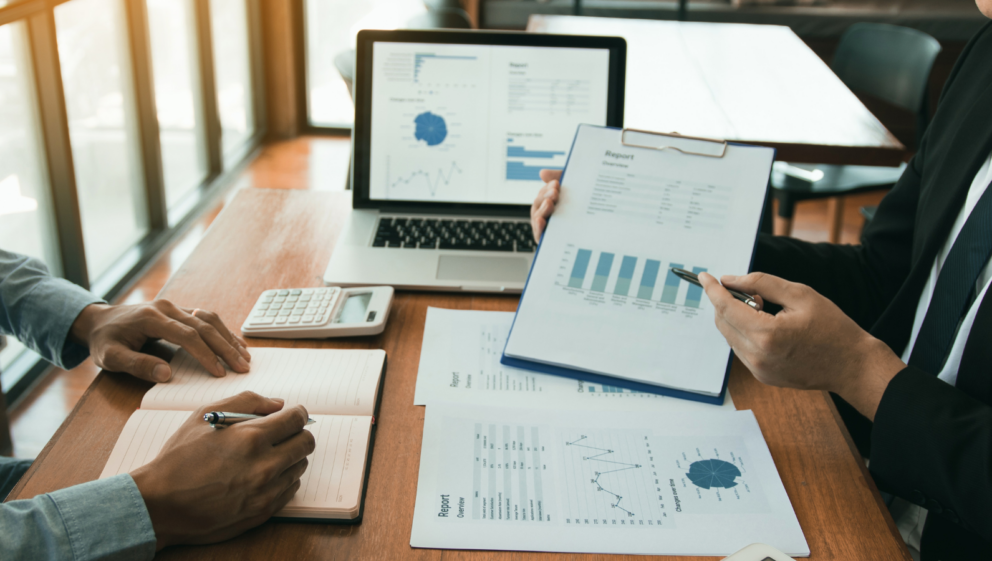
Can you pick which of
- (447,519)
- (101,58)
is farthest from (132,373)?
(101,58)

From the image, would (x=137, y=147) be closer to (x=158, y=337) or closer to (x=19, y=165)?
(x=19, y=165)

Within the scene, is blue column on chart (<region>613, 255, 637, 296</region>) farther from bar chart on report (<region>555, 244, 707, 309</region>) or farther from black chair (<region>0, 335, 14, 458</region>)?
black chair (<region>0, 335, 14, 458</region>)

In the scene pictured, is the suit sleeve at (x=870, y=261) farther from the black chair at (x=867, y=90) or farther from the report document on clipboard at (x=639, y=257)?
the black chair at (x=867, y=90)

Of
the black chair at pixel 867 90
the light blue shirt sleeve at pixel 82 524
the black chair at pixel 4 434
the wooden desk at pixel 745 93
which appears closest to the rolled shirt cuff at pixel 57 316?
the light blue shirt sleeve at pixel 82 524

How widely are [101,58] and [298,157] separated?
151cm

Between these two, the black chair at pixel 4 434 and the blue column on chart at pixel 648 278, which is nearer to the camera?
the blue column on chart at pixel 648 278

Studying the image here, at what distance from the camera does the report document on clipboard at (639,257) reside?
0.83 m

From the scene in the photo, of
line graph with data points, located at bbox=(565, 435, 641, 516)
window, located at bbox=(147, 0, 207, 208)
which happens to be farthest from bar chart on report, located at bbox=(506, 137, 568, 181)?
window, located at bbox=(147, 0, 207, 208)

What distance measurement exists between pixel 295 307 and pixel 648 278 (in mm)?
460

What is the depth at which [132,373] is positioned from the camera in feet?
2.58

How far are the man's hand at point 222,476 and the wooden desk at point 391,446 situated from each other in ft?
0.07

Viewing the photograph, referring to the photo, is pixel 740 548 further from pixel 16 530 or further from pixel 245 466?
pixel 16 530

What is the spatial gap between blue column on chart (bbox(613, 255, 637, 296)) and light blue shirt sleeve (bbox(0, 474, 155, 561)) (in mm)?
558

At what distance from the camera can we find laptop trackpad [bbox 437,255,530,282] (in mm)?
1042
